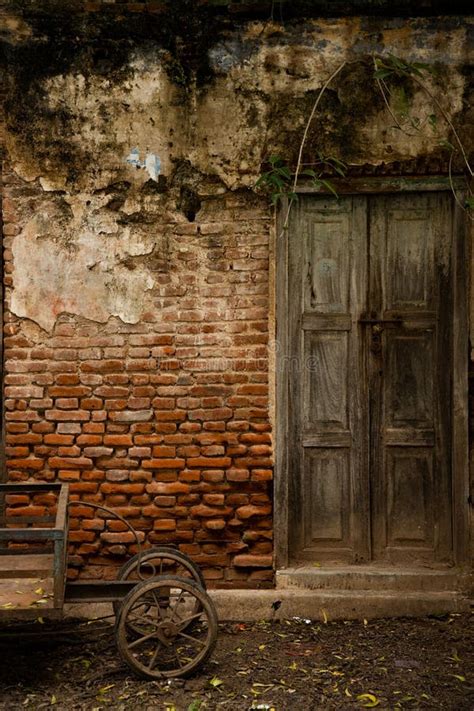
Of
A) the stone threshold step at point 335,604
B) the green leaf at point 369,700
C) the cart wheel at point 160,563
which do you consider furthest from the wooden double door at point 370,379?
the green leaf at point 369,700

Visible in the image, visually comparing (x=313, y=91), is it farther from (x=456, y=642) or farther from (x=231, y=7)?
(x=456, y=642)

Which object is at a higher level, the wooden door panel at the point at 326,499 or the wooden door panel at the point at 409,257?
the wooden door panel at the point at 409,257

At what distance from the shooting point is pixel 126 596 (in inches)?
163

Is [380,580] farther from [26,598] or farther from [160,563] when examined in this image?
[26,598]

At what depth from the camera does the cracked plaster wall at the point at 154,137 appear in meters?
5.10

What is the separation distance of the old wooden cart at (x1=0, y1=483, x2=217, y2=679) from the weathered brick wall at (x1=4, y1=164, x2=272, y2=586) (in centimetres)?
49

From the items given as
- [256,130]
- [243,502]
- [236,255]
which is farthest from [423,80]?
[243,502]

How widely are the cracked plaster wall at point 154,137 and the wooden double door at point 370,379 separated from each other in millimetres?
476

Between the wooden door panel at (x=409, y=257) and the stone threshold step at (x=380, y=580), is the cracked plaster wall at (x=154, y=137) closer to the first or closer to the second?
the wooden door panel at (x=409, y=257)

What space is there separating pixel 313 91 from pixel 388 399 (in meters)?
2.05

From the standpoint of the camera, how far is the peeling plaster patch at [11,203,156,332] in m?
5.16

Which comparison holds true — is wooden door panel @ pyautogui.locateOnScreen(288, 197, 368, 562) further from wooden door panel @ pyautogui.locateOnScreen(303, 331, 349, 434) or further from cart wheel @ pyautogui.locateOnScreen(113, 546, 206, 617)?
cart wheel @ pyautogui.locateOnScreen(113, 546, 206, 617)

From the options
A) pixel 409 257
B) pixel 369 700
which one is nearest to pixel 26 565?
pixel 369 700

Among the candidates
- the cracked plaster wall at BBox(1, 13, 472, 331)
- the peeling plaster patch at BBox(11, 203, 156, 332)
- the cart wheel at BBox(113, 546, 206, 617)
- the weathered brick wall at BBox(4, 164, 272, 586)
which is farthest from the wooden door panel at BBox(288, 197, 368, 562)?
the peeling plaster patch at BBox(11, 203, 156, 332)
